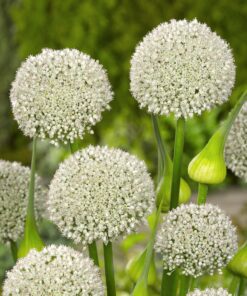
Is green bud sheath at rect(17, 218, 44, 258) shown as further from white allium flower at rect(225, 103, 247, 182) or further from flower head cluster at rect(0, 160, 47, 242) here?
white allium flower at rect(225, 103, 247, 182)

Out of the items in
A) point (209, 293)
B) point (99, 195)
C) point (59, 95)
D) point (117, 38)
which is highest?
point (117, 38)

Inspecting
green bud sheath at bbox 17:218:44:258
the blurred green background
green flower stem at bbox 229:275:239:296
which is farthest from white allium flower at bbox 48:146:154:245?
the blurred green background

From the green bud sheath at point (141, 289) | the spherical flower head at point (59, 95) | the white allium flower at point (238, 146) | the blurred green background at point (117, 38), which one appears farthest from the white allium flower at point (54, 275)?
the blurred green background at point (117, 38)

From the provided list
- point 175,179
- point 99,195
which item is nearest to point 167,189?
point 175,179


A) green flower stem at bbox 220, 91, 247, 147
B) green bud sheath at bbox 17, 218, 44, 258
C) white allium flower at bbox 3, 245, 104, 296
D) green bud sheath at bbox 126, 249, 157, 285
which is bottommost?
white allium flower at bbox 3, 245, 104, 296

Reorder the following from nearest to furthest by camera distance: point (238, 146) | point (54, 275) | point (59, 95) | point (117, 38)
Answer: point (54, 275)
point (59, 95)
point (238, 146)
point (117, 38)

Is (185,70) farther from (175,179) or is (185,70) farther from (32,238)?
(32,238)
